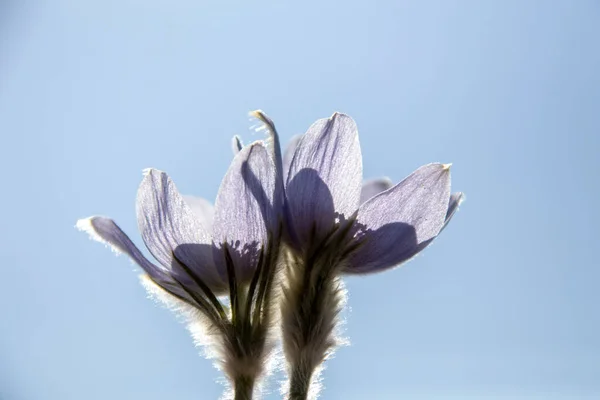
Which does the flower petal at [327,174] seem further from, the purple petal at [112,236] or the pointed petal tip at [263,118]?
the purple petal at [112,236]

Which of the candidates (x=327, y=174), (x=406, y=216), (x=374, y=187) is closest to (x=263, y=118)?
(x=327, y=174)

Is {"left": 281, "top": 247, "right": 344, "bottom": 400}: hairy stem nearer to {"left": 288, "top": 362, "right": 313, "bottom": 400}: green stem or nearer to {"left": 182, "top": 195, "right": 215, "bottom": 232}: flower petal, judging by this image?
{"left": 288, "top": 362, "right": 313, "bottom": 400}: green stem

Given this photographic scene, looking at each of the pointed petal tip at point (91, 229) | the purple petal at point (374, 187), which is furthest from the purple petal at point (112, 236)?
the purple petal at point (374, 187)

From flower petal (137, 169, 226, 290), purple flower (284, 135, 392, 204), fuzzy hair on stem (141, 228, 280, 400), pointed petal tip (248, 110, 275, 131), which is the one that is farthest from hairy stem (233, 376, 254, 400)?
purple flower (284, 135, 392, 204)

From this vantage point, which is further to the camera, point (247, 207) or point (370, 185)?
point (370, 185)

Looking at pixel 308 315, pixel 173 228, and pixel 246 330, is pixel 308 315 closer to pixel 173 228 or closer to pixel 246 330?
pixel 246 330

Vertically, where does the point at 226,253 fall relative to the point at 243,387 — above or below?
above

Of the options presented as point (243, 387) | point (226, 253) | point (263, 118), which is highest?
point (263, 118)
